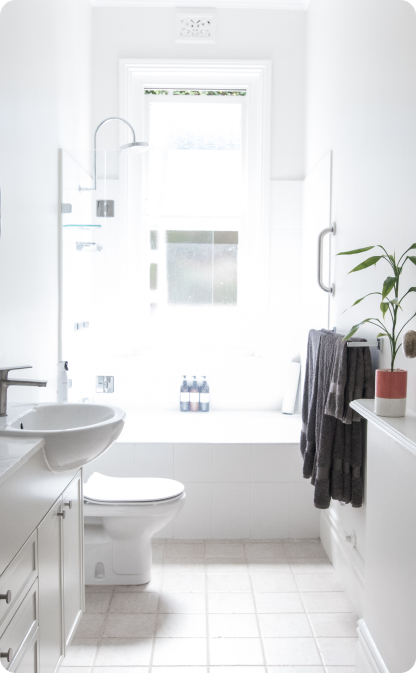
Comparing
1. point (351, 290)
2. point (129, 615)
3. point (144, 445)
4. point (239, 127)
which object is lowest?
point (129, 615)

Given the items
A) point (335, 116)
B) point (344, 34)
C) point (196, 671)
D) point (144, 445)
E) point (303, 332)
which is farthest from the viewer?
point (303, 332)

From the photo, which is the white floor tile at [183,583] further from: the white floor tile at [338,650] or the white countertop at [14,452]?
the white countertop at [14,452]

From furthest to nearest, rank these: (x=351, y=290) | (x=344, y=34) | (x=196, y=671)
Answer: (x=344, y=34)
(x=351, y=290)
(x=196, y=671)

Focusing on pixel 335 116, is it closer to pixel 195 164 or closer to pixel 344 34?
pixel 344 34

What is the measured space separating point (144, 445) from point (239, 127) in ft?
6.70

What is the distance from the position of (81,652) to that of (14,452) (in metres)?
1.07

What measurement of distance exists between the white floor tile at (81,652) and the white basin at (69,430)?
78 centimetres

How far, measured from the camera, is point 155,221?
3.59 meters

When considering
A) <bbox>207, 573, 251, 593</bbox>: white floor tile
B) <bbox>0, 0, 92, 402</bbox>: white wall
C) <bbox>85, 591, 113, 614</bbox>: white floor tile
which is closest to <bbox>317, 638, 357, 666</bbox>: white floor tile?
<bbox>207, 573, 251, 593</bbox>: white floor tile

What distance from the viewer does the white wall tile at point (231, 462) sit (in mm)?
2869

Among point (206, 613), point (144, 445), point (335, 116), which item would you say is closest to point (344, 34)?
point (335, 116)

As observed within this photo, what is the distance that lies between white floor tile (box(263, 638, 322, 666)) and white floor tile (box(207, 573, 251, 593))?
1.22 ft

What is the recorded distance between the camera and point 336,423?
2.20 m

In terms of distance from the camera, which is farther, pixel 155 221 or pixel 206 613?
pixel 155 221
